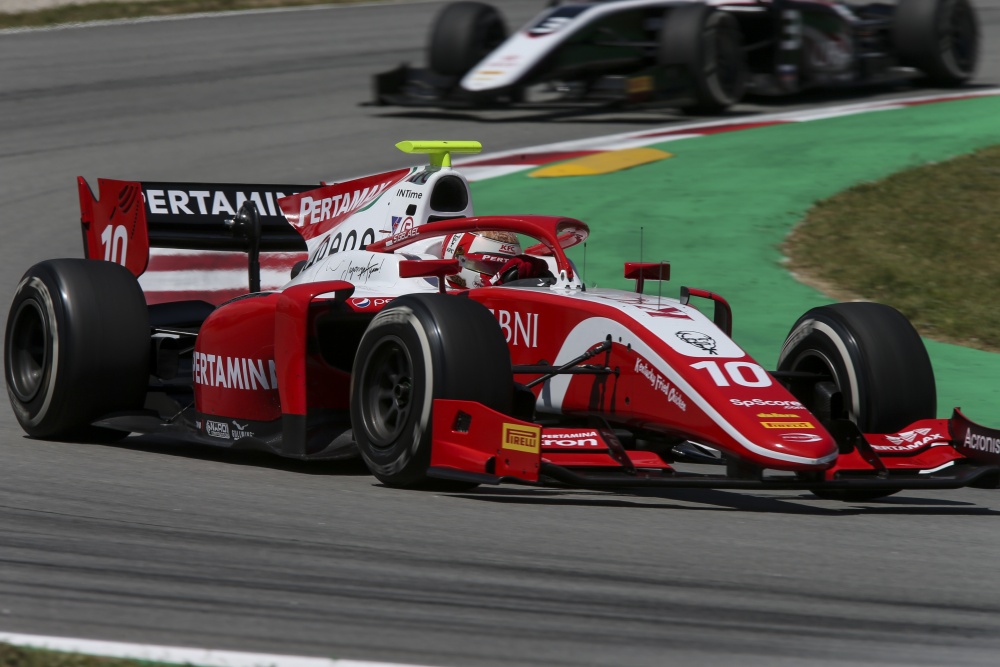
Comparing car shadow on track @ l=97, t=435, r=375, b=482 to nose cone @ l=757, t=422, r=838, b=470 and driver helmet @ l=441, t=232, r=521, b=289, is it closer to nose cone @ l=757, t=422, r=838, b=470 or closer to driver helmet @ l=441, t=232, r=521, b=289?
driver helmet @ l=441, t=232, r=521, b=289

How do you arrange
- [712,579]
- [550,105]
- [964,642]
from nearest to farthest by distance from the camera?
1. [964,642]
2. [712,579]
3. [550,105]

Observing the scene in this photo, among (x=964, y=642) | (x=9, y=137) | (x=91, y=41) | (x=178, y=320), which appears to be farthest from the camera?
(x=91, y=41)

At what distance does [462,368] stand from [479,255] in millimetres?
1392

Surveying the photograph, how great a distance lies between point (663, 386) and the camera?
20.1 feet

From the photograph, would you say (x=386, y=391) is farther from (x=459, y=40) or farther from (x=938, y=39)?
(x=938, y=39)

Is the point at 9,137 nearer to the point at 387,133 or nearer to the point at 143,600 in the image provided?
the point at 387,133

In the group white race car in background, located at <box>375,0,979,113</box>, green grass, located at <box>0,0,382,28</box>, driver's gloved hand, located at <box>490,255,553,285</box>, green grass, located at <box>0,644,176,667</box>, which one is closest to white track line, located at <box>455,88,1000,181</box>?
white race car in background, located at <box>375,0,979,113</box>

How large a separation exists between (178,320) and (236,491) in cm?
234

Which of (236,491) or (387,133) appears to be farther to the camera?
(387,133)

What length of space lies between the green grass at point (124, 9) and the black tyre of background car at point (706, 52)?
1093cm

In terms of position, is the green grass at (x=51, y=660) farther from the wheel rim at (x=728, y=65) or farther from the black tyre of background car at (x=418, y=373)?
the wheel rim at (x=728, y=65)

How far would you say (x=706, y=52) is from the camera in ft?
53.6

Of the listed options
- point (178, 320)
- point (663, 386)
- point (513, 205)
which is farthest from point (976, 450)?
point (513, 205)

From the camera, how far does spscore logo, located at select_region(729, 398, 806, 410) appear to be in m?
5.94
